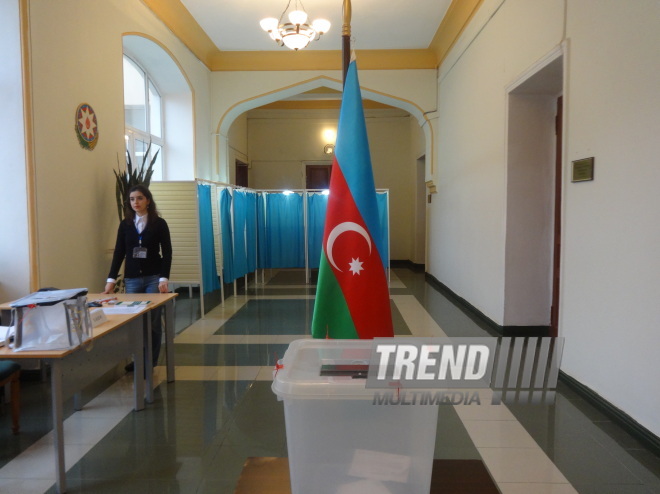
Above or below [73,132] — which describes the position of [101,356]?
below

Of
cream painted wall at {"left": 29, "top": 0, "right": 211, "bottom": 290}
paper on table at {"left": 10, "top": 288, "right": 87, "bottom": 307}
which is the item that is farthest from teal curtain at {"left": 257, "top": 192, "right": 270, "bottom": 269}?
paper on table at {"left": 10, "top": 288, "right": 87, "bottom": 307}

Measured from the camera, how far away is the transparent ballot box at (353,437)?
0.93m

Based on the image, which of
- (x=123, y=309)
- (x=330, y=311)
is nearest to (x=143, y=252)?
(x=123, y=309)

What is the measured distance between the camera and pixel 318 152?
11.4m

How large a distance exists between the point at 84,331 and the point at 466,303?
493 centimetres

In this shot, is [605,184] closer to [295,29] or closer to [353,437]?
[353,437]

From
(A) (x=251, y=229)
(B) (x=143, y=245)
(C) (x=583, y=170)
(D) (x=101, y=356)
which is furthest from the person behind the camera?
(A) (x=251, y=229)

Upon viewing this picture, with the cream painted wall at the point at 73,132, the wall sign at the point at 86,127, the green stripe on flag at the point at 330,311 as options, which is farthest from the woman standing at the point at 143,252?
the green stripe on flag at the point at 330,311

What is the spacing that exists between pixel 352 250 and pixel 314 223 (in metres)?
6.64

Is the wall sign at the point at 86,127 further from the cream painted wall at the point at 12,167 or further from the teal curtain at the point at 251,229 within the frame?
the teal curtain at the point at 251,229

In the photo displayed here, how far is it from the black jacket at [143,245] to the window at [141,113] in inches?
104

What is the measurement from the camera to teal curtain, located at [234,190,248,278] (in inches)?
273

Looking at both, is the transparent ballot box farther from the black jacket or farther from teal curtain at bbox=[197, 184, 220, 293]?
teal curtain at bbox=[197, 184, 220, 293]

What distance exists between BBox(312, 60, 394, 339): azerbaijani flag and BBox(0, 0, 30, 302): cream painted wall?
9.38 ft
